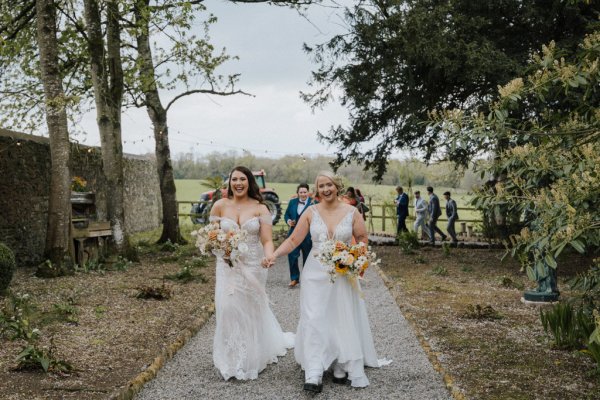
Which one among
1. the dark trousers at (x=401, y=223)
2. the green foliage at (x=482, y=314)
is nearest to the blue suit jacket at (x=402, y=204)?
the dark trousers at (x=401, y=223)

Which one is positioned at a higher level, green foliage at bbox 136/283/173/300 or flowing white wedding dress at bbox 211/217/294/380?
flowing white wedding dress at bbox 211/217/294/380

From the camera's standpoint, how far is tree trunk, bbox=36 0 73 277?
12383 mm

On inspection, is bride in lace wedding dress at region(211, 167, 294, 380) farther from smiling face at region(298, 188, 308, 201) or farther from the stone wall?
the stone wall

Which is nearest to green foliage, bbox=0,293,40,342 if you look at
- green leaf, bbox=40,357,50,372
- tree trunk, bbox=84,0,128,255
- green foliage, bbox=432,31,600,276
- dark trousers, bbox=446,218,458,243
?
green leaf, bbox=40,357,50,372

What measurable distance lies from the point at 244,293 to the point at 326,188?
1.27 metres

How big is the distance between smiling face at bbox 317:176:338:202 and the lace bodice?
21 cm

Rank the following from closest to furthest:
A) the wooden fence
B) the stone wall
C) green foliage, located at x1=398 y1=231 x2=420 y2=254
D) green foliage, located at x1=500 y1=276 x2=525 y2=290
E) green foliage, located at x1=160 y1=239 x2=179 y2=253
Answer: green foliage, located at x1=500 y1=276 x2=525 y2=290 → the stone wall → green foliage, located at x1=160 y1=239 x2=179 y2=253 → green foliage, located at x1=398 y1=231 x2=420 y2=254 → the wooden fence

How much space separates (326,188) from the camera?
6.29m

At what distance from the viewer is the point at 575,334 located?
688cm

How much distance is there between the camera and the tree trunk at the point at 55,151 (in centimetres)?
1238

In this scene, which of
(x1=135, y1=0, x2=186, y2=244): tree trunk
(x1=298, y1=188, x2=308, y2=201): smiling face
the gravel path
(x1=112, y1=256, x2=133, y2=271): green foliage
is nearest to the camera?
the gravel path

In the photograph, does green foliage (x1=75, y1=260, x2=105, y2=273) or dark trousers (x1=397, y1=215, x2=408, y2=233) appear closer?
green foliage (x1=75, y1=260, x2=105, y2=273)

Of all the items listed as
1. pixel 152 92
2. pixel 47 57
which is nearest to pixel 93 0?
pixel 47 57

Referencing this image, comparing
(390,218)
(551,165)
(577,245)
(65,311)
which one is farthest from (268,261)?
(390,218)
